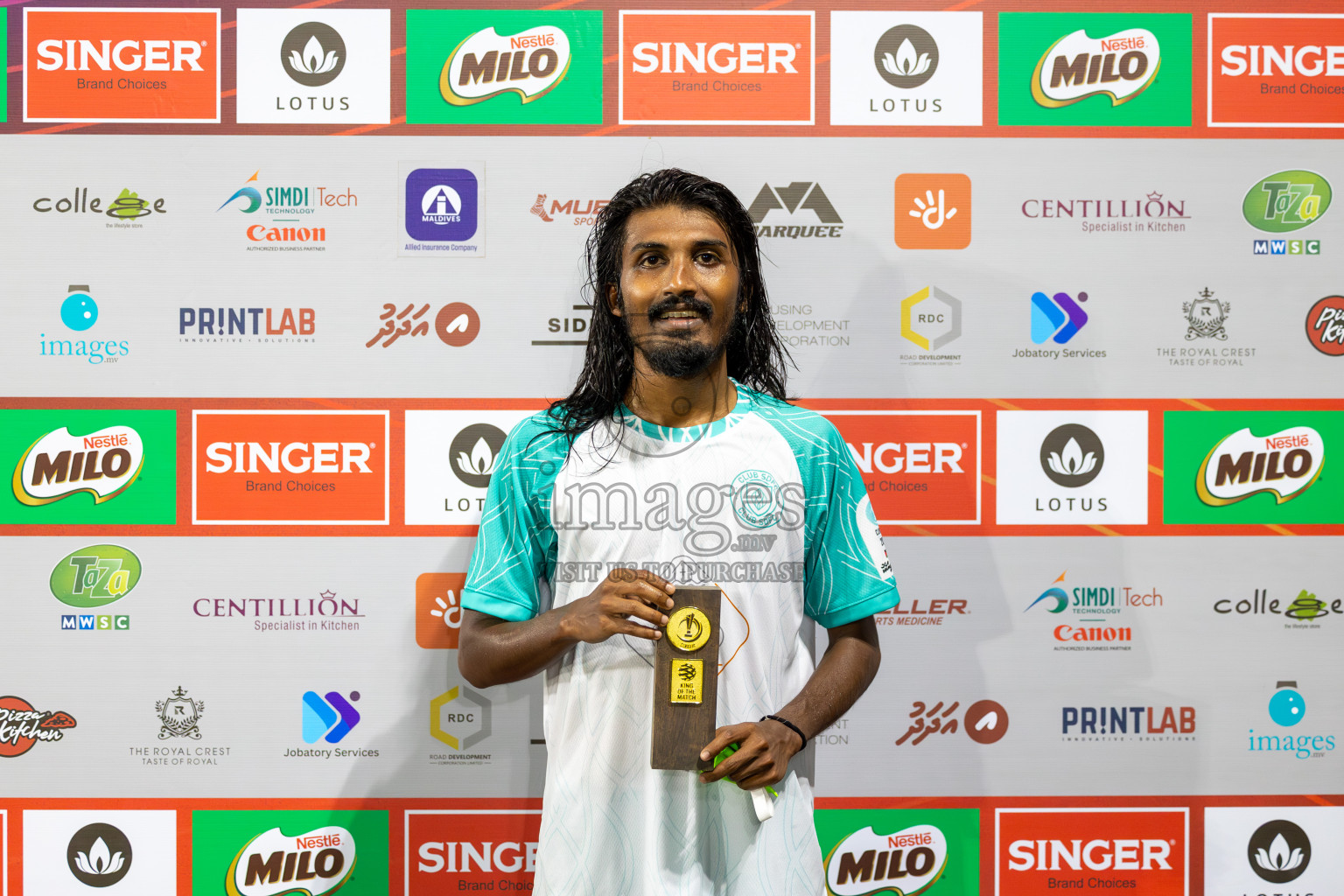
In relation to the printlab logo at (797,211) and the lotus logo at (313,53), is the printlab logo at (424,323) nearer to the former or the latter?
the lotus logo at (313,53)

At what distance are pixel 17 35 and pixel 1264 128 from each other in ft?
10.3

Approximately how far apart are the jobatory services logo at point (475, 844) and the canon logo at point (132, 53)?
1966 mm

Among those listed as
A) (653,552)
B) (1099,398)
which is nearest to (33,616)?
(653,552)

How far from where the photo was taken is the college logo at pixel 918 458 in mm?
2168

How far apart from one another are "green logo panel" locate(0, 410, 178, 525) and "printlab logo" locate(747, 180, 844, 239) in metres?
1.55

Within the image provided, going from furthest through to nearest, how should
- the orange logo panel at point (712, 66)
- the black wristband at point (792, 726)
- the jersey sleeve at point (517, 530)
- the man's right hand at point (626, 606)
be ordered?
1. the orange logo panel at point (712, 66)
2. the jersey sleeve at point (517, 530)
3. the black wristband at point (792, 726)
4. the man's right hand at point (626, 606)

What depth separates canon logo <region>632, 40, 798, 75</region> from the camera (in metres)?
2.14

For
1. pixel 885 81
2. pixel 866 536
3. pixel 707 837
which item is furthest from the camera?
pixel 885 81

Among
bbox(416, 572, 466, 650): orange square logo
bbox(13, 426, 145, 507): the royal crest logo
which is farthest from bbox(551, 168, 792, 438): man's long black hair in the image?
bbox(13, 426, 145, 507): the royal crest logo

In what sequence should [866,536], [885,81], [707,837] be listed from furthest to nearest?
[885,81] → [866,536] → [707,837]

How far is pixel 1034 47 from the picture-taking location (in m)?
2.17

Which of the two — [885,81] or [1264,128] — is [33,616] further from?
[1264,128]

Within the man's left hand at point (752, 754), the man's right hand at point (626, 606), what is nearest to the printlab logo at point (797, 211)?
the man's right hand at point (626, 606)

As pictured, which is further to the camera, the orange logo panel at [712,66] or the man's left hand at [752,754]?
the orange logo panel at [712,66]
